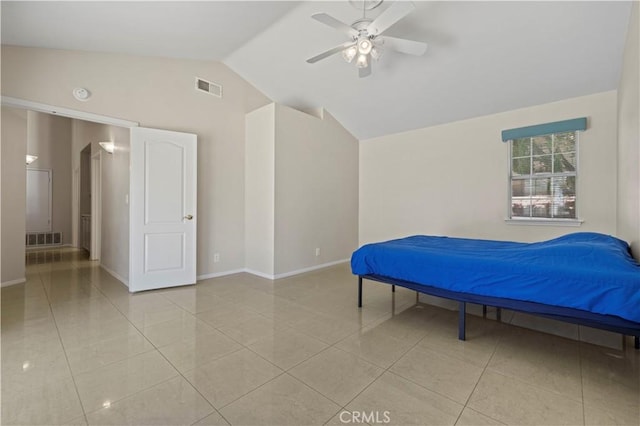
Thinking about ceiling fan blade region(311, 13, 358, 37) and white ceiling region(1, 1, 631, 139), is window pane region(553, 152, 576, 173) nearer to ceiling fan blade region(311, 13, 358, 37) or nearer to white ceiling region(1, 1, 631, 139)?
white ceiling region(1, 1, 631, 139)

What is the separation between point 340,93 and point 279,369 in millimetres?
4370

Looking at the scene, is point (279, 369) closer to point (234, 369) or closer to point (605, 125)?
point (234, 369)

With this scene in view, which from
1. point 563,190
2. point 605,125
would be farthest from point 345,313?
point 605,125

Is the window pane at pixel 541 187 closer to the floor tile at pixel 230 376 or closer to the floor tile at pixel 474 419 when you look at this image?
the floor tile at pixel 474 419

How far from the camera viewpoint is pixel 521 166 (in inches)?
169

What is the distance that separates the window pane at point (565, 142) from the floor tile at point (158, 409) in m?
5.08

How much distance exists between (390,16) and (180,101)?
3169mm

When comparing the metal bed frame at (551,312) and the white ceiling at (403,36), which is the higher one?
the white ceiling at (403,36)

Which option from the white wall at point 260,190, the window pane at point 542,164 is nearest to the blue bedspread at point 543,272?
the window pane at point 542,164

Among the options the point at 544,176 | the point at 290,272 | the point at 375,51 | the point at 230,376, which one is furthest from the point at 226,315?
the point at 544,176

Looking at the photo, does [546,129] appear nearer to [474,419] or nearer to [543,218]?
[543,218]

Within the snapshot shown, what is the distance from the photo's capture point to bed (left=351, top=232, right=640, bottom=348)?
5.85 ft

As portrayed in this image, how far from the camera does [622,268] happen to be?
5.92ft

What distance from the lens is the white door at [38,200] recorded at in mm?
7250
